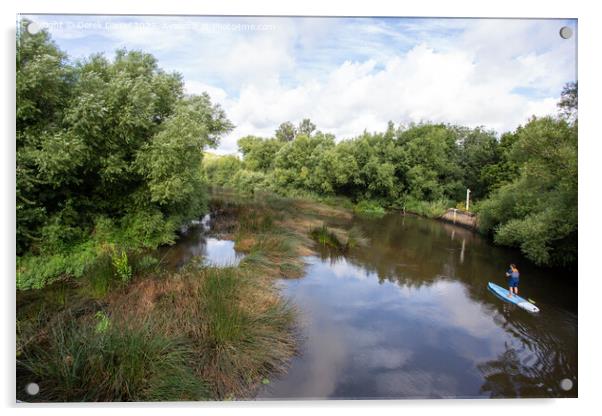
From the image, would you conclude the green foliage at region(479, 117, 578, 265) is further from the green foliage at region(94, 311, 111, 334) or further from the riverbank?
the green foliage at region(94, 311, 111, 334)

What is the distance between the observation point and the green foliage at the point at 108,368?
8.26ft

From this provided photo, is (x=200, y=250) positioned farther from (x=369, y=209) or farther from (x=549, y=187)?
(x=369, y=209)

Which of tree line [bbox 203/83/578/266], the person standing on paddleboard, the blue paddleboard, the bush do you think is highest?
tree line [bbox 203/83/578/266]

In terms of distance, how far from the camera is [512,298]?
13.9 feet

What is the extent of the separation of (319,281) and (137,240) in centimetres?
335

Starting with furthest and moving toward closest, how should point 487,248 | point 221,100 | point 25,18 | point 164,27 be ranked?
1. point 487,248
2. point 221,100
3. point 164,27
4. point 25,18

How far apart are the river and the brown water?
1cm

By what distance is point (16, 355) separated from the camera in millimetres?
2711

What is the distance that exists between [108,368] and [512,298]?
15.4 feet

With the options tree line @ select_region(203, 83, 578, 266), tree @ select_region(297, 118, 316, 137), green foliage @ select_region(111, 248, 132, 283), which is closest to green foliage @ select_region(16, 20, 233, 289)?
green foliage @ select_region(111, 248, 132, 283)

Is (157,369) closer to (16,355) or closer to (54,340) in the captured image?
(54,340)

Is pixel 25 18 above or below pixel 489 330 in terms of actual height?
above

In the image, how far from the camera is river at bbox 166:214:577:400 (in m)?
2.90

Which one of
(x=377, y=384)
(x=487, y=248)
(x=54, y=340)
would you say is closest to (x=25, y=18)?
(x=54, y=340)
